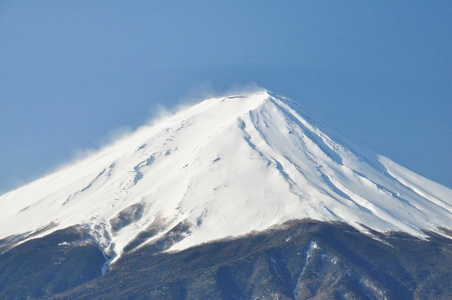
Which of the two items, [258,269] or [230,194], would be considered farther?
[230,194]

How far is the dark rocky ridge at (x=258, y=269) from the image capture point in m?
119

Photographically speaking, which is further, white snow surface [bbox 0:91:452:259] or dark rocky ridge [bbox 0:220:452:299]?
white snow surface [bbox 0:91:452:259]

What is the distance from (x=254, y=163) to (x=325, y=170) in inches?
787

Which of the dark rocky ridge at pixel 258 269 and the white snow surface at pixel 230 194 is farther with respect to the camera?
the white snow surface at pixel 230 194

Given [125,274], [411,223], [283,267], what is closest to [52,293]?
[125,274]

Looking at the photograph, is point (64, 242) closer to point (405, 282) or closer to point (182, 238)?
point (182, 238)

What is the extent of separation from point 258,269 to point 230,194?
133 feet

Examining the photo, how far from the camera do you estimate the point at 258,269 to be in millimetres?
125500

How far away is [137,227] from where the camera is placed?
154 meters

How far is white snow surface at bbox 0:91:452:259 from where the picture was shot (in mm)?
151250

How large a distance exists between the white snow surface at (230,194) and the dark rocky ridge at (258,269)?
282 inches

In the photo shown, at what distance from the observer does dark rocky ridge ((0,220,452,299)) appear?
11912 centimetres

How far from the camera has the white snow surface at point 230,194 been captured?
151m

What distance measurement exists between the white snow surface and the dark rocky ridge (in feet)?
23.5
